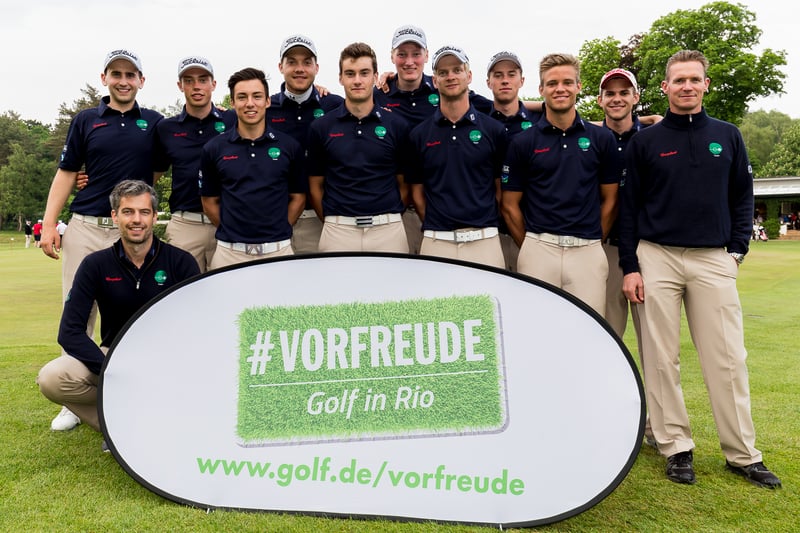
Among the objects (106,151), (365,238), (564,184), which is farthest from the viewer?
(106,151)

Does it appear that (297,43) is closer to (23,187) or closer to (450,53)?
(450,53)

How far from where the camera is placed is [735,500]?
3605 mm

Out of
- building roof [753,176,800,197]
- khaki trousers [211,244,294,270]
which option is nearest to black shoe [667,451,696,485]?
khaki trousers [211,244,294,270]

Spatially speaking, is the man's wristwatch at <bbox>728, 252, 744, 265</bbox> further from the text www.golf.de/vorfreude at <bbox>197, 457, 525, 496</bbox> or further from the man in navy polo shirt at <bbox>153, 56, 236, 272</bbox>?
the man in navy polo shirt at <bbox>153, 56, 236, 272</bbox>

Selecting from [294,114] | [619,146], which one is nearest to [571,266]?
[619,146]

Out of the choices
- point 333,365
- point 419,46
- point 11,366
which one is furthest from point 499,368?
point 11,366

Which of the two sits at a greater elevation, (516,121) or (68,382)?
(516,121)

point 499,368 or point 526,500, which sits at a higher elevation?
point 499,368

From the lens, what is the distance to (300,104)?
521 centimetres

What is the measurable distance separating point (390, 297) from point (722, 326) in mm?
2300

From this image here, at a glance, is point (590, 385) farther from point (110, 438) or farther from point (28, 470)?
point (28, 470)

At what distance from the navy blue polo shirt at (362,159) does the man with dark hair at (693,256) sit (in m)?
1.76

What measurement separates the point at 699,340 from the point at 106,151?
491cm

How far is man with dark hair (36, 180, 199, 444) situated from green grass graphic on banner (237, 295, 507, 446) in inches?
38.1
